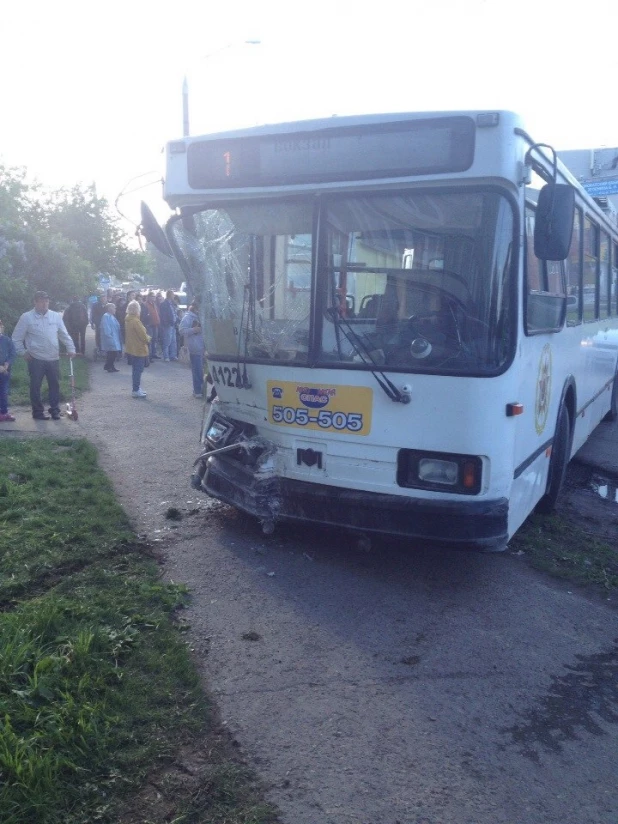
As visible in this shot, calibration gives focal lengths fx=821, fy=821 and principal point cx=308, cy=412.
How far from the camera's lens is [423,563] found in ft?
20.7

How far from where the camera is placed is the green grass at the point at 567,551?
620 cm

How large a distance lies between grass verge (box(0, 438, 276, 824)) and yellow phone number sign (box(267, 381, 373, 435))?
1.45 m

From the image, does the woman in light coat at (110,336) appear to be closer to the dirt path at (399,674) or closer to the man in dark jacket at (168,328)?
the man in dark jacket at (168,328)

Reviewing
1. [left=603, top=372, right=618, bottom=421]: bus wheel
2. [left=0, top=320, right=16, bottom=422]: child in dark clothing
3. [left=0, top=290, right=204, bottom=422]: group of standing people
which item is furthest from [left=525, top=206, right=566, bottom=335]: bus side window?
[left=0, top=320, right=16, bottom=422]: child in dark clothing

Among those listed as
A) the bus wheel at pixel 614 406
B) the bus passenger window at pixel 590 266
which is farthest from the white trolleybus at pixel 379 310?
the bus wheel at pixel 614 406

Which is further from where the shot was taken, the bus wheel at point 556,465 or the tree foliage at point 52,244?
the tree foliage at point 52,244

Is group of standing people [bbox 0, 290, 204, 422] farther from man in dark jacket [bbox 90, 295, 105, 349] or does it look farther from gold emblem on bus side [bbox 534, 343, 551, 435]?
gold emblem on bus side [bbox 534, 343, 551, 435]

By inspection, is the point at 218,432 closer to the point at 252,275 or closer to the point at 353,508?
the point at 252,275

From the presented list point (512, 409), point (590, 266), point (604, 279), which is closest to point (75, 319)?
point (604, 279)

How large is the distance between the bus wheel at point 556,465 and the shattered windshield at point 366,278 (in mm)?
2491

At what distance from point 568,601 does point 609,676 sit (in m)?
1.11

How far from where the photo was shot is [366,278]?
5.50 m

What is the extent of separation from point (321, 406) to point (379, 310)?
2.60 feet

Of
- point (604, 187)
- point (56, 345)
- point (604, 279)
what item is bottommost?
point (56, 345)
